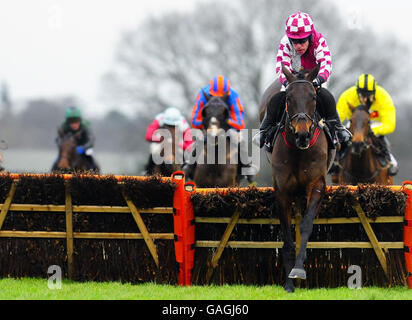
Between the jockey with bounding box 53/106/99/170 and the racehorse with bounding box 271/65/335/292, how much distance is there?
7576 millimetres

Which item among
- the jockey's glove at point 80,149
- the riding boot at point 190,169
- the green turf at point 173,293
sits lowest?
the green turf at point 173,293

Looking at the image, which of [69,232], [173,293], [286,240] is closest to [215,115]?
[69,232]

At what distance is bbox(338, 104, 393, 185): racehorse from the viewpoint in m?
10.0

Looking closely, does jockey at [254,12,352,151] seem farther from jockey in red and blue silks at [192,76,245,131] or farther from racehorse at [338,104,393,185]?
jockey in red and blue silks at [192,76,245,131]

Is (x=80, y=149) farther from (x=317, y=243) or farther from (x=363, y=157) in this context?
(x=317, y=243)

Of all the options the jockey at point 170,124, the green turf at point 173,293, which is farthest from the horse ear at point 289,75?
the jockey at point 170,124

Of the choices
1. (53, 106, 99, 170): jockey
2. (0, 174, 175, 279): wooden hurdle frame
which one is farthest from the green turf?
(53, 106, 99, 170): jockey

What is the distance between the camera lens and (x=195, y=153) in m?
10.3

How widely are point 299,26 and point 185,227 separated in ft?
7.68

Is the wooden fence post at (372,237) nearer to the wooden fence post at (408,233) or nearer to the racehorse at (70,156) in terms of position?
the wooden fence post at (408,233)

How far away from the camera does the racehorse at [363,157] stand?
32.9 ft

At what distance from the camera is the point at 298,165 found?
6.52 m
